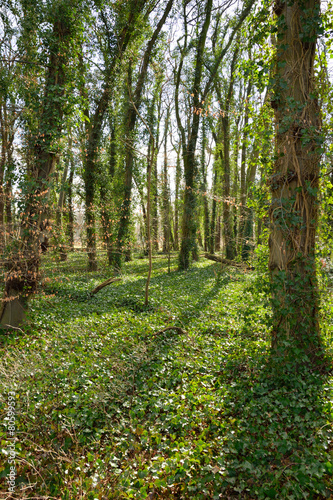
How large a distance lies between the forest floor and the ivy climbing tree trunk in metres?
0.34

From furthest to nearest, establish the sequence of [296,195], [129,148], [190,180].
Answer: [190,180]
[129,148]
[296,195]

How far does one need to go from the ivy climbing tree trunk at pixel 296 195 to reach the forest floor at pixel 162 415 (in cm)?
34

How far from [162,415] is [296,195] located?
3.83m

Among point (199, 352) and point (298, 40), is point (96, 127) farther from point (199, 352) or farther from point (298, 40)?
point (199, 352)

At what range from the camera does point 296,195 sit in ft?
14.5

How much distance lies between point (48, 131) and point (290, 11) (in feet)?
17.2

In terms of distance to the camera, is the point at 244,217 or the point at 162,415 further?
the point at 244,217

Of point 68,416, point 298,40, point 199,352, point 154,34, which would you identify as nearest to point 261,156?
point 298,40

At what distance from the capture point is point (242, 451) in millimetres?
3193

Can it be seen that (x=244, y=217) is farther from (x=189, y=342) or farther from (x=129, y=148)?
(x=129, y=148)

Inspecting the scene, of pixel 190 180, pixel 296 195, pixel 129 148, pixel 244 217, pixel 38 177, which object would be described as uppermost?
pixel 129 148

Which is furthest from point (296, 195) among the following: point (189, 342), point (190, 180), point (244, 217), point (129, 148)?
point (190, 180)

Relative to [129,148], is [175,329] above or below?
below

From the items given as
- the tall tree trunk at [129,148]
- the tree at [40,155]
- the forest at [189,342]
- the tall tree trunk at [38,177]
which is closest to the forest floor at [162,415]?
the forest at [189,342]
